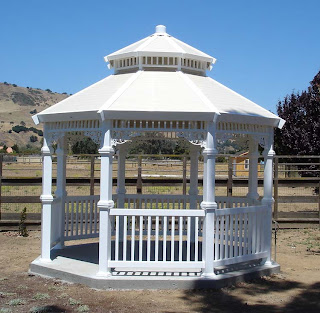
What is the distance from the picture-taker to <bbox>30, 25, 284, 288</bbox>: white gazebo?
8.88 m

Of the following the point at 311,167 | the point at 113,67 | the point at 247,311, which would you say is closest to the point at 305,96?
the point at 311,167

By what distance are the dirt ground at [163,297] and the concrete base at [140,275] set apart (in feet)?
0.46

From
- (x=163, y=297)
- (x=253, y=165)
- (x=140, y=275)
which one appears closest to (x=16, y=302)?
(x=140, y=275)

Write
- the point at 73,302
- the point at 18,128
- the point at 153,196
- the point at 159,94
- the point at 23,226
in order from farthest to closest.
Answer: the point at 18,128, the point at 23,226, the point at 153,196, the point at 159,94, the point at 73,302

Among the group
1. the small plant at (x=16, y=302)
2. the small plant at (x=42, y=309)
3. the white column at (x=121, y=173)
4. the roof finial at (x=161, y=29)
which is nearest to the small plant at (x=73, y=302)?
the small plant at (x=42, y=309)

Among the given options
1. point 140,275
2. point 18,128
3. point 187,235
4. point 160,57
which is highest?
point 18,128

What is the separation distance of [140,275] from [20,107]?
457 ft

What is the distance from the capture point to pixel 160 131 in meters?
8.98

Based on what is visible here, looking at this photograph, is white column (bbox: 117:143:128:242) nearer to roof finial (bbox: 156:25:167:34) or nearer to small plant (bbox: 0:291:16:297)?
roof finial (bbox: 156:25:167:34)

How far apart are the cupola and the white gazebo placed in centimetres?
2

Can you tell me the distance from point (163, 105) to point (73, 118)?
1.74 metres

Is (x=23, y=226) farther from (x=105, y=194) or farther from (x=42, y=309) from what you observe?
(x=42, y=309)

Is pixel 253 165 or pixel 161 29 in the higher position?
pixel 161 29

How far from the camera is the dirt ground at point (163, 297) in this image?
7.84 meters
